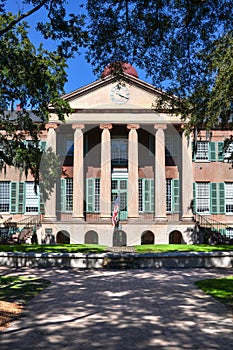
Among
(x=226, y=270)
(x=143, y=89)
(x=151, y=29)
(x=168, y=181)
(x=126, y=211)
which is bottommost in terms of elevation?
(x=226, y=270)

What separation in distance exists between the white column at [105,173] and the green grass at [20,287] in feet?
48.5

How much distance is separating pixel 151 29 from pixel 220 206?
72.5 ft

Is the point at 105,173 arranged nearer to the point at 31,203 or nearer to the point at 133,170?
the point at 133,170

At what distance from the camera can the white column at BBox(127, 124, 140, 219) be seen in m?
28.6

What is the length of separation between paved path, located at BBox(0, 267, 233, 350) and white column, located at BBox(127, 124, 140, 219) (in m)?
15.5

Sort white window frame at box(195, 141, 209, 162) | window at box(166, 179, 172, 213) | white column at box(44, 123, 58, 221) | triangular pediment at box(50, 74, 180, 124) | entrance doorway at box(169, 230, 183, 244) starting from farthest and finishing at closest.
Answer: white window frame at box(195, 141, 209, 162) → window at box(166, 179, 172, 213) → entrance doorway at box(169, 230, 183, 244) → triangular pediment at box(50, 74, 180, 124) → white column at box(44, 123, 58, 221)

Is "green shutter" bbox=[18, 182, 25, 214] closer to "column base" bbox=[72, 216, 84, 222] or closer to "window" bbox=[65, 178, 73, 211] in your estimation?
"window" bbox=[65, 178, 73, 211]

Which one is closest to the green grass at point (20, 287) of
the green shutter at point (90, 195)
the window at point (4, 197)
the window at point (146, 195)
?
the green shutter at point (90, 195)

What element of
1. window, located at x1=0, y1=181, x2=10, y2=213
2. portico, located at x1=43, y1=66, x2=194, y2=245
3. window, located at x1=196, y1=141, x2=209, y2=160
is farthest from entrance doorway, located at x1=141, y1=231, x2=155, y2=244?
window, located at x1=0, y1=181, x2=10, y2=213

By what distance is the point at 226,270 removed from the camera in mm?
15734

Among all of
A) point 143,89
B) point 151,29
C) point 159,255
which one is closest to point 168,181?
point 143,89

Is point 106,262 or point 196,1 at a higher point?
point 196,1

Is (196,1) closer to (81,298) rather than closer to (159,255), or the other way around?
(81,298)

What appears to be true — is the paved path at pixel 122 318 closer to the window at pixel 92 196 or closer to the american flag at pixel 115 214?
the american flag at pixel 115 214
